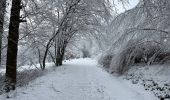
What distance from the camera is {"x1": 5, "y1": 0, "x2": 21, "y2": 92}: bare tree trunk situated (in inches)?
385

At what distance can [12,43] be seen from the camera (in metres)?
10.0

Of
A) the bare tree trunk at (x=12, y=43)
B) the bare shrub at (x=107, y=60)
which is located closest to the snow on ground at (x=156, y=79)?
the bare tree trunk at (x=12, y=43)

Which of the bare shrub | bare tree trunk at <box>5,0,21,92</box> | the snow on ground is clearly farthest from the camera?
the bare shrub

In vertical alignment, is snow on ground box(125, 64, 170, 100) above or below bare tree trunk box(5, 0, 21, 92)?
below

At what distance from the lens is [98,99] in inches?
444

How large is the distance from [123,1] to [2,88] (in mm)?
5846

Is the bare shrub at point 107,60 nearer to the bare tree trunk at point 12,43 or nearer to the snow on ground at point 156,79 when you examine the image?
the snow on ground at point 156,79

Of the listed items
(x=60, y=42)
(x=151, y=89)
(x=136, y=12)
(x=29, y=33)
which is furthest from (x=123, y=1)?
(x=60, y=42)

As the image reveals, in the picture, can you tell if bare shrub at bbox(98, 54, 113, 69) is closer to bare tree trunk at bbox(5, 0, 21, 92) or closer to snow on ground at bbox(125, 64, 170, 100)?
snow on ground at bbox(125, 64, 170, 100)

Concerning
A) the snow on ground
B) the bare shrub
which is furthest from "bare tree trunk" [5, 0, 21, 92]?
the bare shrub

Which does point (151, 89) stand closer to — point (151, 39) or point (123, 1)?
point (151, 39)

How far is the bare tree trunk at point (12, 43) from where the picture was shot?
9.77 meters

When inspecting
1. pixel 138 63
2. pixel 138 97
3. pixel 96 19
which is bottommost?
pixel 138 97

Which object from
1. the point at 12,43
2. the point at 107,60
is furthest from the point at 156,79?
the point at 107,60
